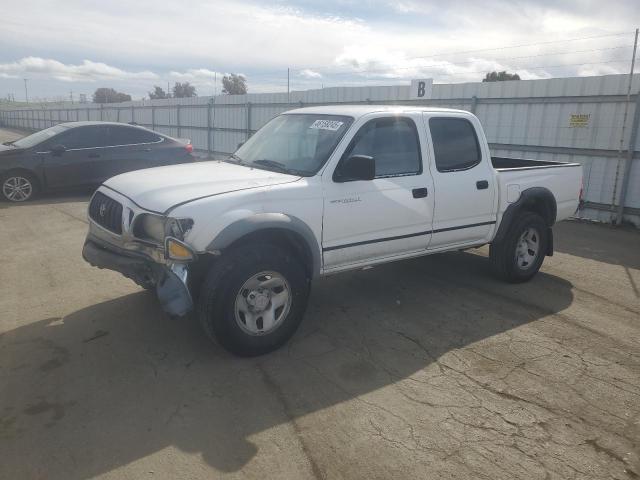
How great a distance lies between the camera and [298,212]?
12.8 ft

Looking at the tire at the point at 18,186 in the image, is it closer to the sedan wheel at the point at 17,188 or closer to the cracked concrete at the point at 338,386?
the sedan wheel at the point at 17,188

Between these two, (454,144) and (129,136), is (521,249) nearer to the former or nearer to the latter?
(454,144)

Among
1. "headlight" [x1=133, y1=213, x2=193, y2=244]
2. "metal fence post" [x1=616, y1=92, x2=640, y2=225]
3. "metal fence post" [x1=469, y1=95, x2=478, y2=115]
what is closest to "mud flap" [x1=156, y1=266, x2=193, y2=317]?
"headlight" [x1=133, y1=213, x2=193, y2=244]

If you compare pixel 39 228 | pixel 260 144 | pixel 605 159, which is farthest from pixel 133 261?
pixel 605 159

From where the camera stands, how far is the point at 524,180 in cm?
550

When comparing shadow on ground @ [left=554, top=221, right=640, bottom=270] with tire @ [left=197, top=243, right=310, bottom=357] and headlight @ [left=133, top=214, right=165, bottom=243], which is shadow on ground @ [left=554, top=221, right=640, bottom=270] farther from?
headlight @ [left=133, top=214, right=165, bottom=243]

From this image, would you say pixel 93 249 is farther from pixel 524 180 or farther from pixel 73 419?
pixel 524 180

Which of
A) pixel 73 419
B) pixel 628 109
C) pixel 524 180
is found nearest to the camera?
pixel 73 419

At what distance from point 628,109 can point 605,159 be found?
93 centimetres

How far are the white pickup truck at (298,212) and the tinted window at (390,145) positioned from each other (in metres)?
0.01

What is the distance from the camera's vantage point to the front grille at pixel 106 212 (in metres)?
3.96

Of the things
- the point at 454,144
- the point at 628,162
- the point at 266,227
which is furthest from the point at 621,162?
the point at 266,227

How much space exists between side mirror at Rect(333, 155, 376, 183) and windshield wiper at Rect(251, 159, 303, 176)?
325mm

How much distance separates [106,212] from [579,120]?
8681mm
